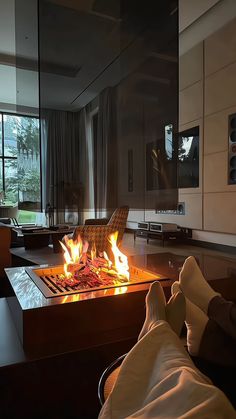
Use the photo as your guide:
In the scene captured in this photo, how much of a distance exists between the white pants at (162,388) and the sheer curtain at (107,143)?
3.53 metres

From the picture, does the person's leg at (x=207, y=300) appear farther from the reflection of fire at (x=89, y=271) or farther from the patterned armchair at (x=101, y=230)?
the patterned armchair at (x=101, y=230)

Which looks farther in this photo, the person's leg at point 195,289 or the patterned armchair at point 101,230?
the patterned armchair at point 101,230

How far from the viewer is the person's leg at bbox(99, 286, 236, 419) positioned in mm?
416

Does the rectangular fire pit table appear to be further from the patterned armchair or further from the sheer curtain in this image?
the sheer curtain

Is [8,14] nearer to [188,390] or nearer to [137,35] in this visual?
[137,35]

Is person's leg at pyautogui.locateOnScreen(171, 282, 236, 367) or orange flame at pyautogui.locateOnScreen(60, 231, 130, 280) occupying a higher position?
orange flame at pyautogui.locateOnScreen(60, 231, 130, 280)

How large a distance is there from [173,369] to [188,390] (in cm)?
8

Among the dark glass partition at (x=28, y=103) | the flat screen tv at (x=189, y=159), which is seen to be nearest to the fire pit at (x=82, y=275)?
the dark glass partition at (x=28, y=103)

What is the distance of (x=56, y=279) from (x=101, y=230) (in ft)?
5.57

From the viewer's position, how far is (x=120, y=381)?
550 mm

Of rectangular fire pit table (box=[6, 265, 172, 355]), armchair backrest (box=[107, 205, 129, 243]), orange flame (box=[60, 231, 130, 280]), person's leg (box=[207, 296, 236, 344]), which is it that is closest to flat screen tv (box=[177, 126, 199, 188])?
armchair backrest (box=[107, 205, 129, 243])

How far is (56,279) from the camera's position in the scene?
1809 millimetres

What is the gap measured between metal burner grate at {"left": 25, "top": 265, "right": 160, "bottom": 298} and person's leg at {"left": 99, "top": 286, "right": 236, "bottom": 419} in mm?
950

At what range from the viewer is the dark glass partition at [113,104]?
143 inches
